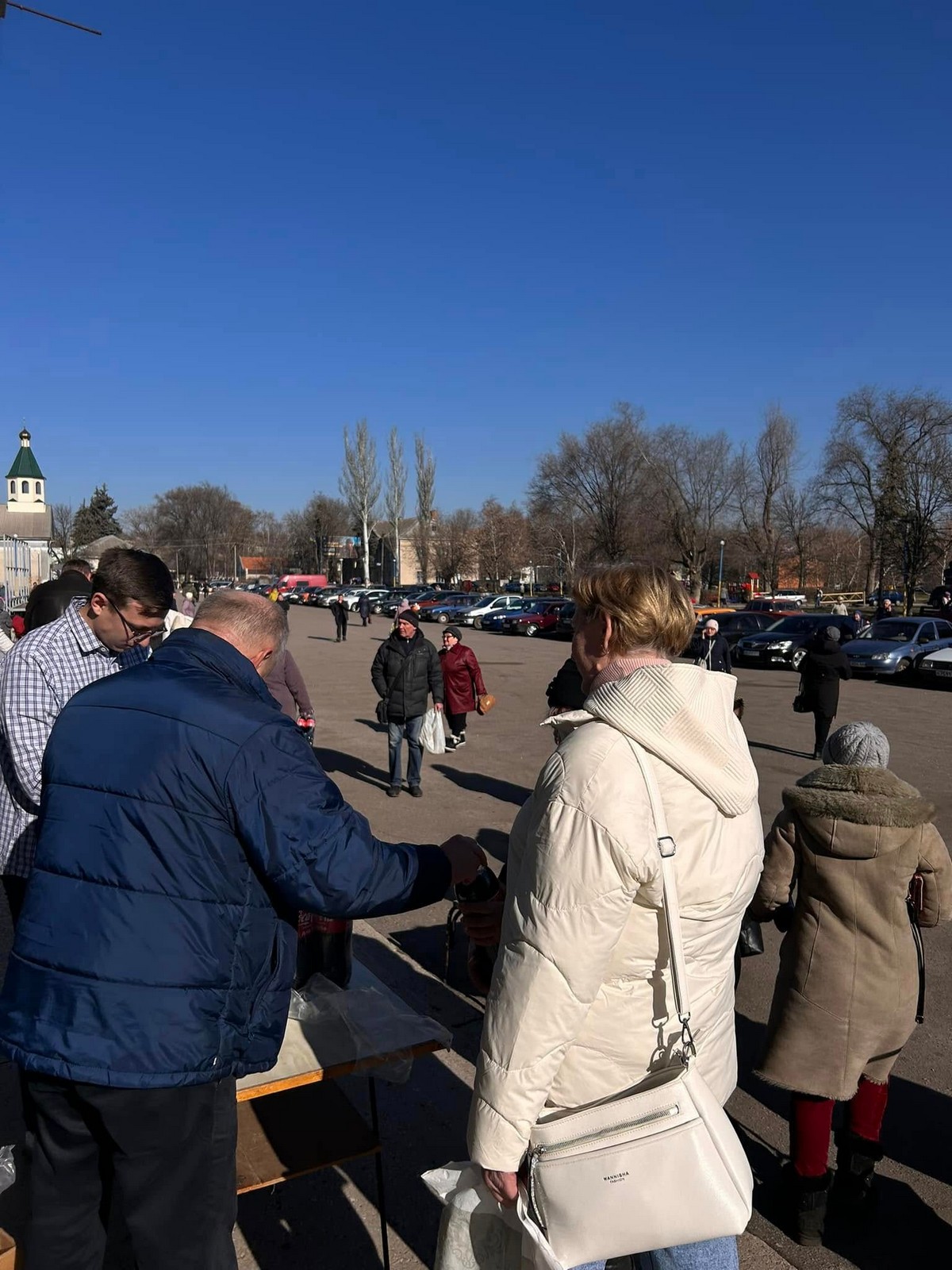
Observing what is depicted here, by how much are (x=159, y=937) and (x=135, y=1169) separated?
0.49 metres

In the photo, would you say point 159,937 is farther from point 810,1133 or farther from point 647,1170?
point 810,1133

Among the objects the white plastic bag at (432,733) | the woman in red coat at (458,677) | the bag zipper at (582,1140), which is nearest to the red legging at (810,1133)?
the bag zipper at (582,1140)

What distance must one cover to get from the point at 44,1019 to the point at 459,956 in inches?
145

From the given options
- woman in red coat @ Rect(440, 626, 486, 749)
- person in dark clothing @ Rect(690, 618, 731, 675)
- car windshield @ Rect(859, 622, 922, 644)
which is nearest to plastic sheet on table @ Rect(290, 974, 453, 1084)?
woman in red coat @ Rect(440, 626, 486, 749)

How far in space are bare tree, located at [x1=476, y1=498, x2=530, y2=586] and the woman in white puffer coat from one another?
7575 centimetres

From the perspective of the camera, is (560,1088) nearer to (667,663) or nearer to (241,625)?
(667,663)

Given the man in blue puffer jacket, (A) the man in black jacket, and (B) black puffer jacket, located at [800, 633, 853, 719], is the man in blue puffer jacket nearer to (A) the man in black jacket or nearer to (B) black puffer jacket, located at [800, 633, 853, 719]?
(A) the man in black jacket

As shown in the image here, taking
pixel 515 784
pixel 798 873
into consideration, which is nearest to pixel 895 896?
pixel 798 873

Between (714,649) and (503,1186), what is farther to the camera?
(714,649)

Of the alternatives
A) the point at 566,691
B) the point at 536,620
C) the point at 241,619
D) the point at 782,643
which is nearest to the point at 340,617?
the point at 536,620

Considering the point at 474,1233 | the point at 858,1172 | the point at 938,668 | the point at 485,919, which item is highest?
the point at 485,919

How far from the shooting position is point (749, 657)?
82.2ft

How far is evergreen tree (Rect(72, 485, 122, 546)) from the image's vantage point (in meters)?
86.9

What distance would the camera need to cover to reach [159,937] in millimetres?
1742
